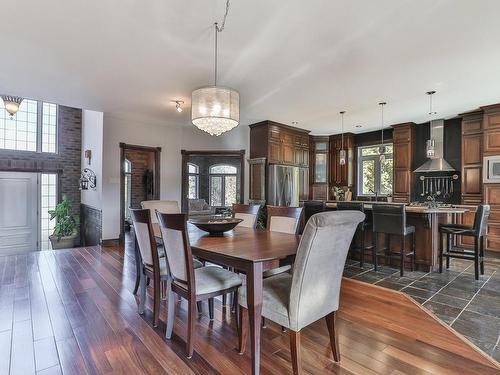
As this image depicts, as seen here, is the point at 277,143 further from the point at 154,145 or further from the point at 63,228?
the point at 63,228

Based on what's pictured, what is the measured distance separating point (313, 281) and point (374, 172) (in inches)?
246

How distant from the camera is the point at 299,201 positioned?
22.0 ft

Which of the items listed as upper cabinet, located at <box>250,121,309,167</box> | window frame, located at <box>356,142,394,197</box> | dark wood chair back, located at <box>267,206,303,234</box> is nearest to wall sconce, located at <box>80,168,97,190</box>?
upper cabinet, located at <box>250,121,309,167</box>

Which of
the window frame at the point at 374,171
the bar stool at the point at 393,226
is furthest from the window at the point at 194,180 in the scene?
the bar stool at the point at 393,226

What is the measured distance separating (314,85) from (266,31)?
152 cm

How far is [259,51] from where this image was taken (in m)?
2.91

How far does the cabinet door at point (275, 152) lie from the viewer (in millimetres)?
6092

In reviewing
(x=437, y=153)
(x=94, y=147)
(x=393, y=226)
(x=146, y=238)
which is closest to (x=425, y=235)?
(x=393, y=226)

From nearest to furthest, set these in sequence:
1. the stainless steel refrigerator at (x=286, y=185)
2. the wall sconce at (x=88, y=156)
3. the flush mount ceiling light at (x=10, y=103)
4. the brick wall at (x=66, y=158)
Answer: the flush mount ceiling light at (x=10, y=103), the stainless steel refrigerator at (x=286, y=185), the wall sconce at (x=88, y=156), the brick wall at (x=66, y=158)

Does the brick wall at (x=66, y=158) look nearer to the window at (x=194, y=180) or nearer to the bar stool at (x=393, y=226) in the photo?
the window at (x=194, y=180)

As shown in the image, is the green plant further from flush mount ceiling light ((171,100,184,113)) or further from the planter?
flush mount ceiling light ((171,100,184,113))

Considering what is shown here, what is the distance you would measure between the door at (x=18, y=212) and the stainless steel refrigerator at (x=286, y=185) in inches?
234

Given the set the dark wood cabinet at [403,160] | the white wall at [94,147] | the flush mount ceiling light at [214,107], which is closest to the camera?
the flush mount ceiling light at [214,107]

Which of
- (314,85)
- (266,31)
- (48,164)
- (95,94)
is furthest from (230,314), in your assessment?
(48,164)
